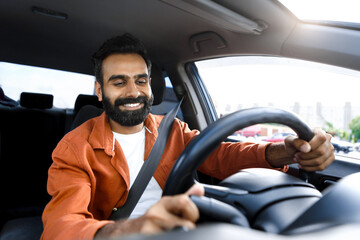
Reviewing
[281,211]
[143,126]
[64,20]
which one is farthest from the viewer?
[64,20]

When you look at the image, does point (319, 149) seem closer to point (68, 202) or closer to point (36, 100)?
point (68, 202)

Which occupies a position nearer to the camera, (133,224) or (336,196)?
(336,196)

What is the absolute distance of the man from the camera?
76cm

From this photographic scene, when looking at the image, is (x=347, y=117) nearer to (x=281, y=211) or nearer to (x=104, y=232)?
(x=281, y=211)

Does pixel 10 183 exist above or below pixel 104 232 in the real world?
below

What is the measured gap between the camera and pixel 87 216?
971 mm

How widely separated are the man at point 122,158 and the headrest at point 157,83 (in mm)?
214

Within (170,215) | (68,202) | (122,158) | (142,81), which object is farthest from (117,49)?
(170,215)

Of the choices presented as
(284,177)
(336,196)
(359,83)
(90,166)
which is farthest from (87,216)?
(359,83)

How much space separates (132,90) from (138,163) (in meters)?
0.39

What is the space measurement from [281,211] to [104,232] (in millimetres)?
426

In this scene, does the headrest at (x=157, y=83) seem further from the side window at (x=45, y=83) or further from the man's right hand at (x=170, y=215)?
the man's right hand at (x=170, y=215)

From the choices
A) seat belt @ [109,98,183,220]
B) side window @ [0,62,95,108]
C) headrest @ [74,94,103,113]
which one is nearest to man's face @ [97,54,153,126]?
seat belt @ [109,98,183,220]

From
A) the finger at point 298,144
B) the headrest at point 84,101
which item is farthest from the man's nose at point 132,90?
the finger at point 298,144
